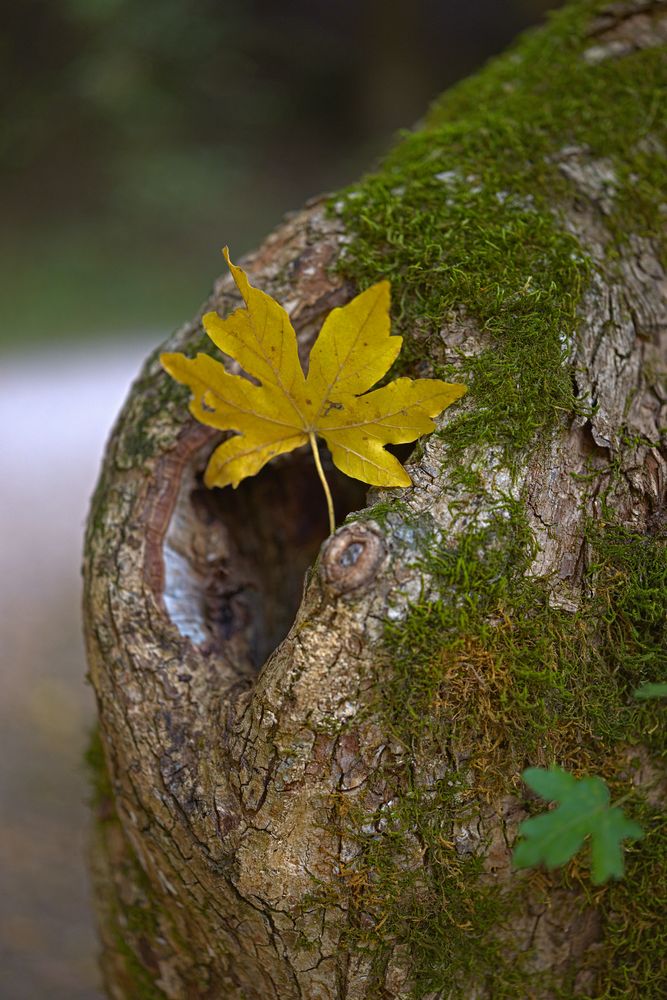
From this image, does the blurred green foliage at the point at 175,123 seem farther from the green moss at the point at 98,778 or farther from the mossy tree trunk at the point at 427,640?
the mossy tree trunk at the point at 427,640

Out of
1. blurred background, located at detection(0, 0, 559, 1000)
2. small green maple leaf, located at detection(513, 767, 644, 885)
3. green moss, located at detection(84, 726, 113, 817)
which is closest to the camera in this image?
small green maple leaf, located at detection(513, 767, 644, 885)

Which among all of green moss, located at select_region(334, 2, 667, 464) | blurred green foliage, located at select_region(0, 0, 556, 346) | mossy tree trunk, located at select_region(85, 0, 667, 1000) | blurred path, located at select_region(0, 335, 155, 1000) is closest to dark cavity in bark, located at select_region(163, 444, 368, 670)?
mossy tree trunk, located at select_region(85, 0, 667, 1000)

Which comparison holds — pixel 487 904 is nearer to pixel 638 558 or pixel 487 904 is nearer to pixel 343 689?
pixel 343 689

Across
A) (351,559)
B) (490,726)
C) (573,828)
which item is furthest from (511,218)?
(573,828)

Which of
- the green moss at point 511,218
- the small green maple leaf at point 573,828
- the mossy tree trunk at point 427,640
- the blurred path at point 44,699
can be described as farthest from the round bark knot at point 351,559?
the blurred path at point 44,699

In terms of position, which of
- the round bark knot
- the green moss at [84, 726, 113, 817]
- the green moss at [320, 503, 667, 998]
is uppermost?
the green moss at [84, 726, 113, 817]

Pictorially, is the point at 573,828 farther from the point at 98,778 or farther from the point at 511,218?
the point at 98,778

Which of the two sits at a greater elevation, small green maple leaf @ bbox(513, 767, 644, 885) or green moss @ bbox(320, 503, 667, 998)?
green moss @ bbox(320, 503, 667, 998)

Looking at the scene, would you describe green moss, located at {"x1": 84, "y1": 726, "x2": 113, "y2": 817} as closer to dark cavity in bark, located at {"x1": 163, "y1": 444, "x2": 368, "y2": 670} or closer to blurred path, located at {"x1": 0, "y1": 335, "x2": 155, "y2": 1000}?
dark cavity in bark, located at {"x1": 163, "y1": 444, "x2": 368, "y2": 670}
